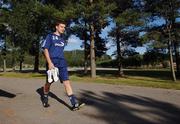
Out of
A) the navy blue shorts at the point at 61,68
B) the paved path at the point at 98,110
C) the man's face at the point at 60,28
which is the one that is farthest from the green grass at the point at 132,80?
the man's face at the point at 60,28

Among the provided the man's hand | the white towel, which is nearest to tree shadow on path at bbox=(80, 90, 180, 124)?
the white towel

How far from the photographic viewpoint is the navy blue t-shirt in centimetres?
1029

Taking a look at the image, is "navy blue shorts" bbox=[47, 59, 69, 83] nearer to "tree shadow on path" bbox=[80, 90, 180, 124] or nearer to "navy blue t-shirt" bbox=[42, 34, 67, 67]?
"navy blue t-shirt" bbox=[42, 34, 67, 67]

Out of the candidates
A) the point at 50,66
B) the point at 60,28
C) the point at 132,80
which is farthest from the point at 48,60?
the point at 132,80

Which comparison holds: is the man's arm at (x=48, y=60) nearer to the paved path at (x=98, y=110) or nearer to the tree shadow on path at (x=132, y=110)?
the paved path at (x=98, y=110)

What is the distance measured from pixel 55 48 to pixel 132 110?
2371 millimetres

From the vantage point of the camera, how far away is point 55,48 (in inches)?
408

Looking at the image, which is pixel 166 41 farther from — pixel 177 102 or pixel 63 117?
pixel 63 117

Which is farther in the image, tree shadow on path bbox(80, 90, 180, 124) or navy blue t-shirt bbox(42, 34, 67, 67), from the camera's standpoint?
navy blue t-shirt bbox(42, 34, 67, 67)

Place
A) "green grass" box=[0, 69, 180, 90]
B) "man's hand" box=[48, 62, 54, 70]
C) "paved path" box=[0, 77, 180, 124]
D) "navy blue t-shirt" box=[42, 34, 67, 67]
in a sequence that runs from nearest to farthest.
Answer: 1. "paved path" box=[0, 77, 180, 124]
2. "man's hand" box=[48, 62, 54, 70]
3. "navy blue t-shirt" box=[42, 34, 67, 67]
4. "green grass" box=[0, 69, 180, 90]

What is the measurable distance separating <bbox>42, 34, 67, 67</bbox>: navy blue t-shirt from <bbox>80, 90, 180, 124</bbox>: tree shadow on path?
145 cm

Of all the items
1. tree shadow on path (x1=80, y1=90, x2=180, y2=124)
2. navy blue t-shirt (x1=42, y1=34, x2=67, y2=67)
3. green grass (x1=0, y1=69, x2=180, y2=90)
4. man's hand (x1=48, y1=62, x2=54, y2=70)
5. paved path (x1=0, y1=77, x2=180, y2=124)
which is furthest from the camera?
green grass (x1=0, y1=69, x2=180, y2=90)

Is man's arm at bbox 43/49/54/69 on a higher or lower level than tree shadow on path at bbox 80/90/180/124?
higher

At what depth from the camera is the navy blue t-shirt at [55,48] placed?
10293 millimetres
